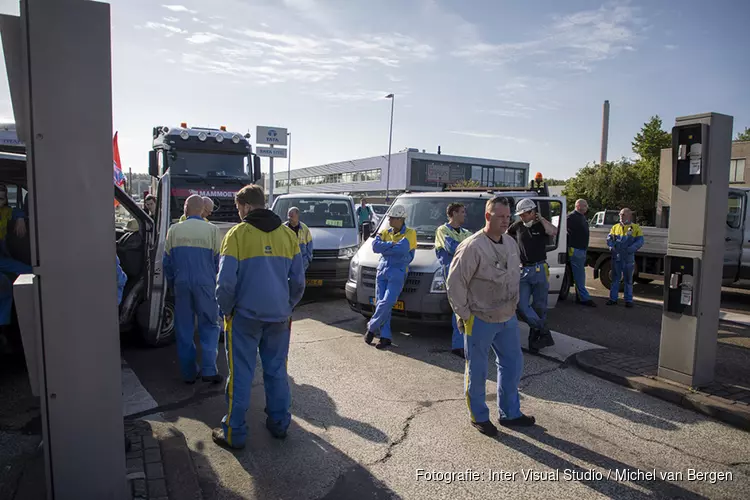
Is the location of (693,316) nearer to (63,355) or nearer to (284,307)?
(284,307)

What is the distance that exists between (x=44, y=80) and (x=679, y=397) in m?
5.46

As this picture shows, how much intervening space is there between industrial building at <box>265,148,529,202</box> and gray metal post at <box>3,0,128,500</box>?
48324 mm

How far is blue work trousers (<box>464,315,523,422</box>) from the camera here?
4.16 meters

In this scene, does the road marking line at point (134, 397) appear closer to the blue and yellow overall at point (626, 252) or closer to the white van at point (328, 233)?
the white van at point (328, 233)

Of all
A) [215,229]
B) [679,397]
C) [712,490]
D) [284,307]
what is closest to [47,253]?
[284,307]

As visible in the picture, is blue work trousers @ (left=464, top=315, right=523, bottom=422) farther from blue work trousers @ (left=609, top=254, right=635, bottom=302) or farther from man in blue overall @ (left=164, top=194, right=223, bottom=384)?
blue work trousers @ (left=609, top=254, right=635, bottom=302)

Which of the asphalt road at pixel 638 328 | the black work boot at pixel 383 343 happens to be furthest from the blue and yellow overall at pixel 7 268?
the asphalt road at pixel 638 328

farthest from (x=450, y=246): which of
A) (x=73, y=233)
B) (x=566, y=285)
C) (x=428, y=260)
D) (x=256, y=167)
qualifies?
(x=256, y=167)

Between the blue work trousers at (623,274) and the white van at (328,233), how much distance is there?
492cm

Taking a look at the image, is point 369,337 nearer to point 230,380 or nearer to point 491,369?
point 491,369

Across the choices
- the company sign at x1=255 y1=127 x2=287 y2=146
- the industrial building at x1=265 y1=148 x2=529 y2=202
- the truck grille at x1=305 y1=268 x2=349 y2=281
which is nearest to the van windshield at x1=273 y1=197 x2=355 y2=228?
the truck grille at x1=305 y1=268 x2=349 y2=281

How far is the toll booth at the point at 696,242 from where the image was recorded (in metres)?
4.93

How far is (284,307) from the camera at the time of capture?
3842mm

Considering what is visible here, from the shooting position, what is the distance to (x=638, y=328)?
26.1 ft
